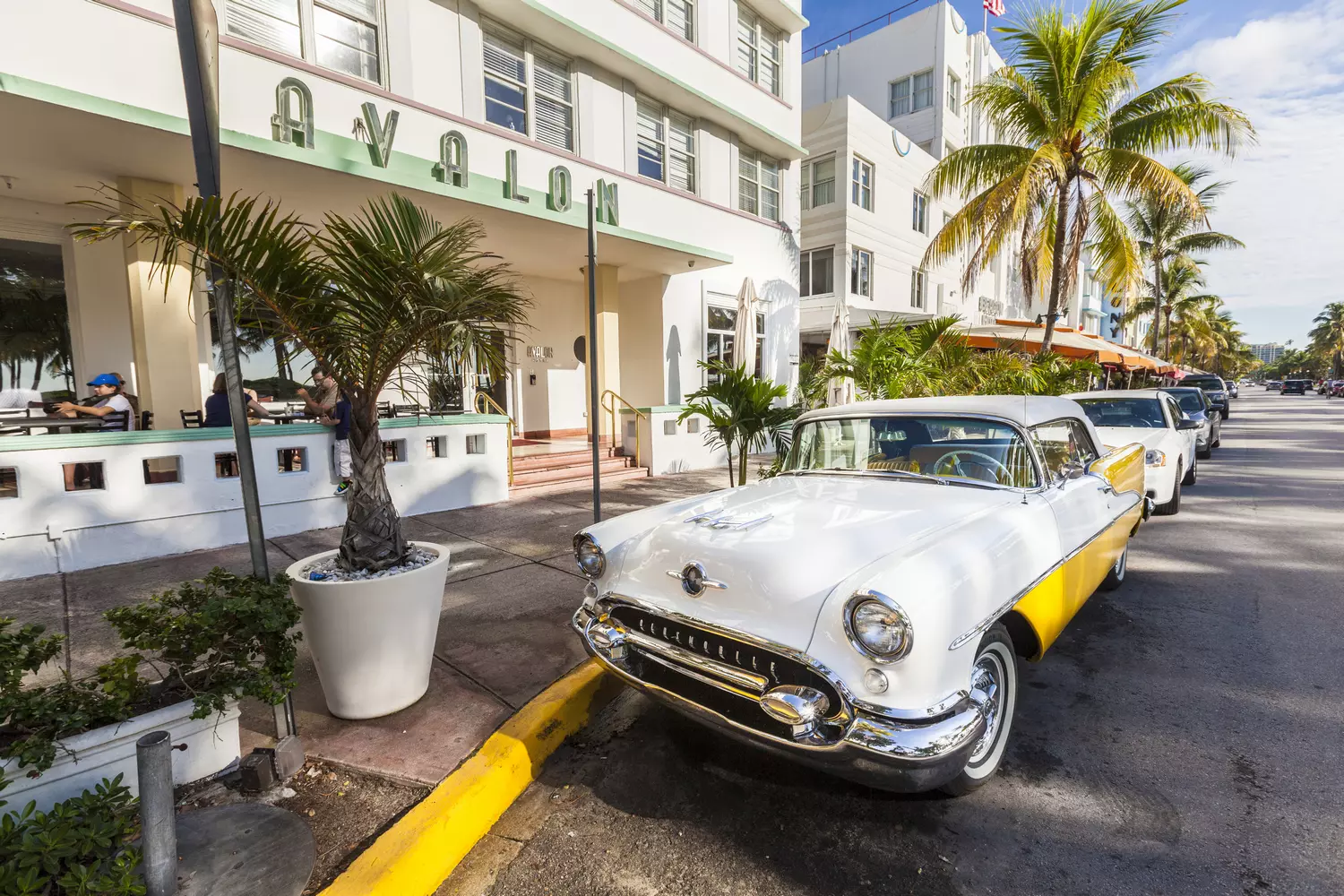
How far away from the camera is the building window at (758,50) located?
518 inches

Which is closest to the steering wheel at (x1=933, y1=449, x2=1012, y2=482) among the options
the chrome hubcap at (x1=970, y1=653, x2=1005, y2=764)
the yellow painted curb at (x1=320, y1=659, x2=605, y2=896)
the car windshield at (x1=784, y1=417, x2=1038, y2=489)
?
the car windshield at (x1=784, y1=417, x2=1038, y2=489)

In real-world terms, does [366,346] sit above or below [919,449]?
above

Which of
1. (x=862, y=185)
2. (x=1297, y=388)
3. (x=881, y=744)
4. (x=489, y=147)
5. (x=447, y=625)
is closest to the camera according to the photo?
(x=881, y=744)

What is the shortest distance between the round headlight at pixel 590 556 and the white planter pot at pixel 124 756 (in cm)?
157

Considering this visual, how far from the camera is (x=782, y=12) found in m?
13.5

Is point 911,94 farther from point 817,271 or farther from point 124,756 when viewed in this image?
point 124,756

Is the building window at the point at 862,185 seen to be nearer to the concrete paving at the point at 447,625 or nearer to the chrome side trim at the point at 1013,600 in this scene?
the concrete paving at the point at 447,625

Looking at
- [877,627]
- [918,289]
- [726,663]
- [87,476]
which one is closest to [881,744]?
[877,627]

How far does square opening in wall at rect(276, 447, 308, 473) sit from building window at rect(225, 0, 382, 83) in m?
4.68

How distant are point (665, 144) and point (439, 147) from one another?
16.0 ft

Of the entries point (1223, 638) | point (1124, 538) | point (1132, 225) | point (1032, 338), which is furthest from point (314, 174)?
point (1132, 225)

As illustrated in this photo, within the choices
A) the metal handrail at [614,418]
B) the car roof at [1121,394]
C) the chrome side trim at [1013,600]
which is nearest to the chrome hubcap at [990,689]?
the chrome side trim at [1013,600]

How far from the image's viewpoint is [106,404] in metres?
6.30

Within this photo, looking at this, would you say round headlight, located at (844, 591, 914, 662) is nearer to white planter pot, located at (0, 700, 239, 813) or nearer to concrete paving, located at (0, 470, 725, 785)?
concrete paving, located at (0, 470, 725, 785)
